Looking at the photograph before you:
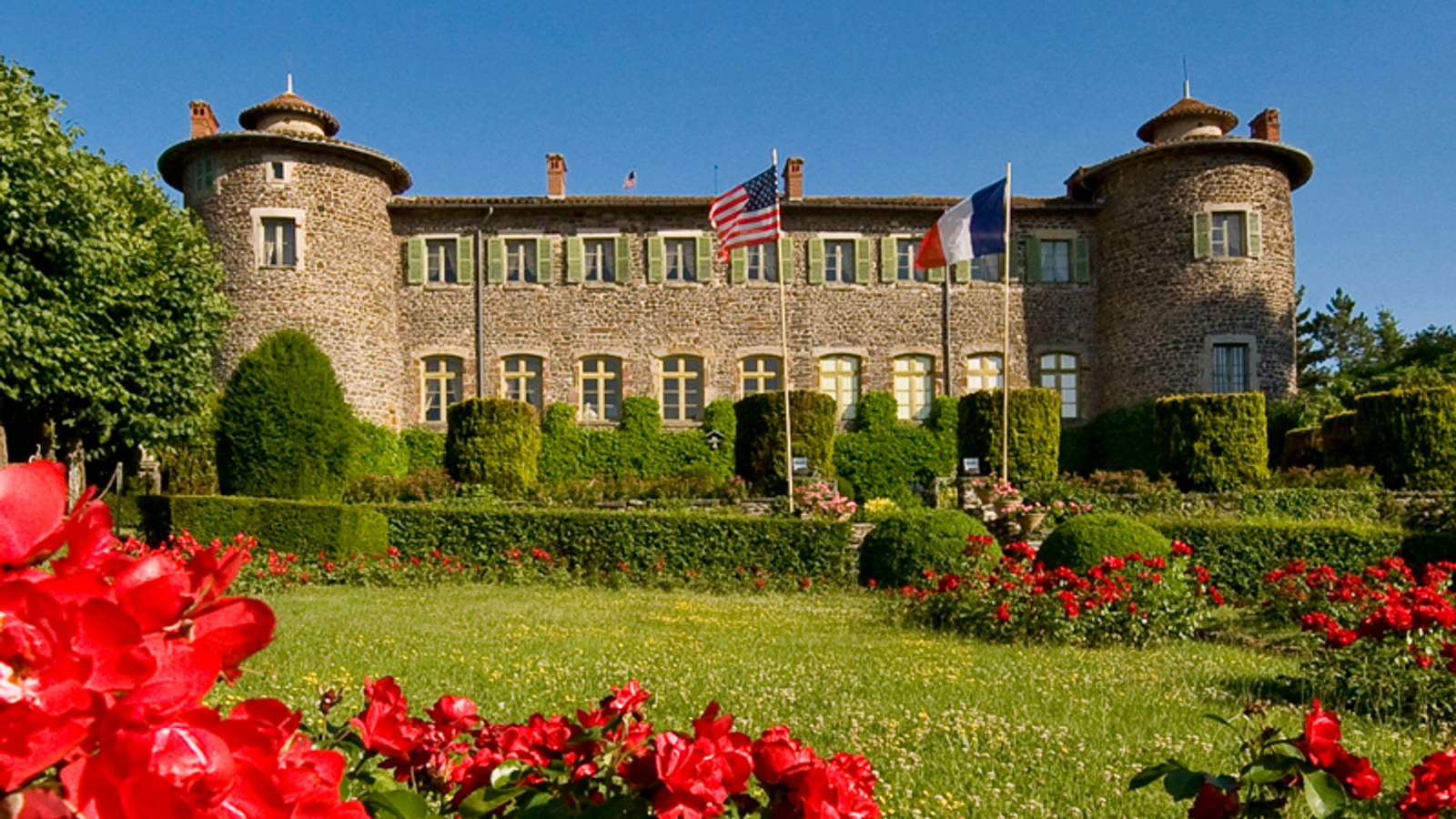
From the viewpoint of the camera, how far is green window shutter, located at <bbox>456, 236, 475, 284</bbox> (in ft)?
85.8

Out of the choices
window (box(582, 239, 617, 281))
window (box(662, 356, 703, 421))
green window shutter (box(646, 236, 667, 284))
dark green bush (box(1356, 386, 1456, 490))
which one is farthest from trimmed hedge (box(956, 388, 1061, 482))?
window (box(582, 239, 617, 281))

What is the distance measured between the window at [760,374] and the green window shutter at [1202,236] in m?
9.95

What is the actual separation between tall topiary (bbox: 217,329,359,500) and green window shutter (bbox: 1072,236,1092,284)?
58.1 feet

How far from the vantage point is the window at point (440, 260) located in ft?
86.2

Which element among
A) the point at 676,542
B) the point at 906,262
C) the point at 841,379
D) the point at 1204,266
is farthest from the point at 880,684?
the point at 906,262

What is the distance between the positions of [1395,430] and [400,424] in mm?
20732

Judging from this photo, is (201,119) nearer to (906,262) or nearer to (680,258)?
(680,258)

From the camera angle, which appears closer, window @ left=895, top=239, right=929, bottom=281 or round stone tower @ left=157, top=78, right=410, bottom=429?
round stone tower @ left=157, top=78, right=410, bottom=429

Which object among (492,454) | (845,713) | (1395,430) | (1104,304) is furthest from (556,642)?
(1104,304)

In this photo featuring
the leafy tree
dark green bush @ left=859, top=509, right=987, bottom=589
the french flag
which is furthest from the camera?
the french flag

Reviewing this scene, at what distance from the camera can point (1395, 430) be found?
63.4 feet

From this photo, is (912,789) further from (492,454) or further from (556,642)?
(492,454)

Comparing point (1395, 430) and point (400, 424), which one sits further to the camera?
point (400, 424)

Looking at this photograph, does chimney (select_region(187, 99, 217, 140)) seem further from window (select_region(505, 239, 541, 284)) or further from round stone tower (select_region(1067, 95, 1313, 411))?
round stone tower (select_region(1067, 95, 1313, 411))
